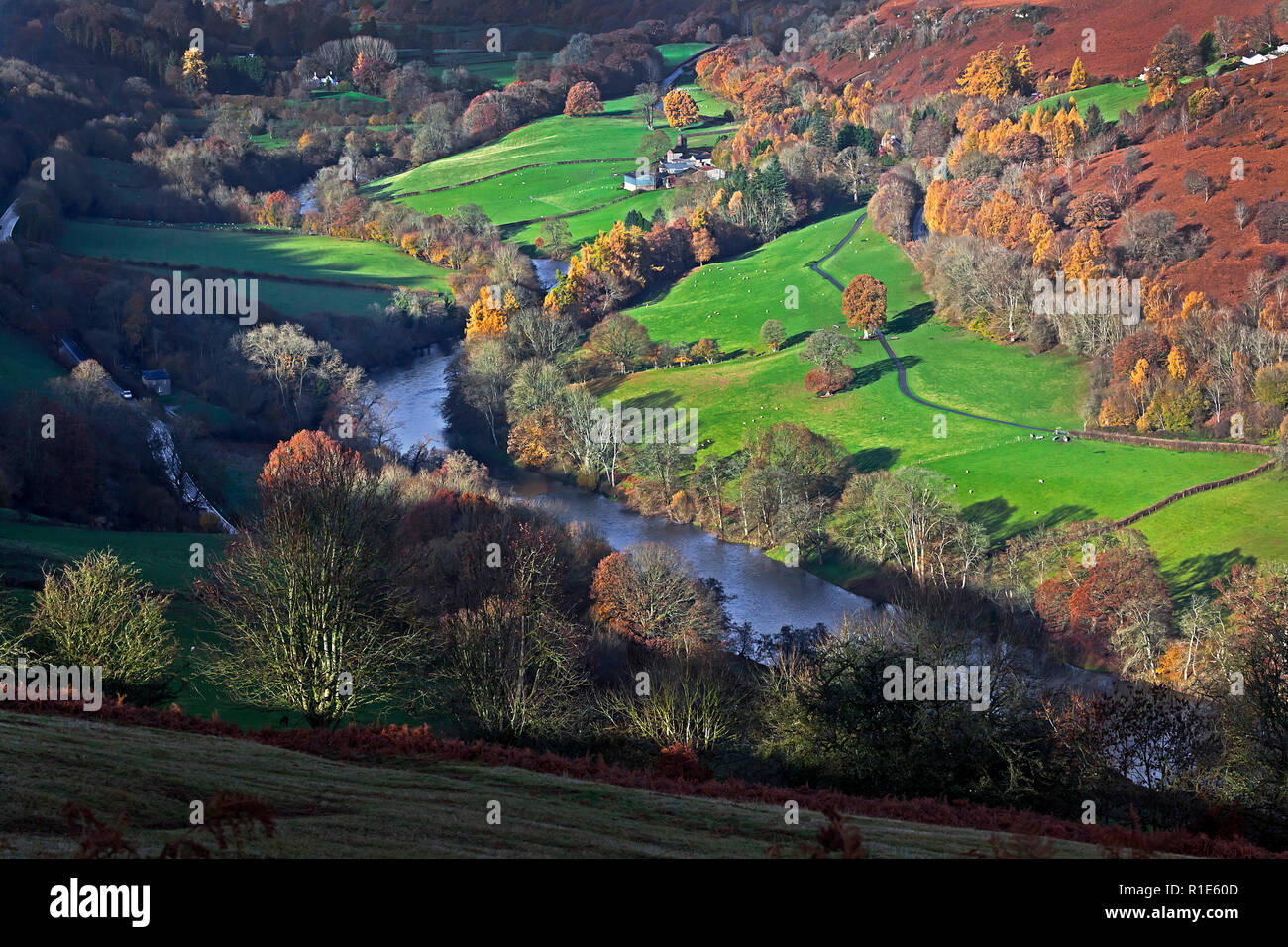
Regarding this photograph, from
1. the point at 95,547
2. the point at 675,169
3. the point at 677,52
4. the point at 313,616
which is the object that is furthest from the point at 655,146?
the point at 313,616

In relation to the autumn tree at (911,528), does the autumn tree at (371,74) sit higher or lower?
higher

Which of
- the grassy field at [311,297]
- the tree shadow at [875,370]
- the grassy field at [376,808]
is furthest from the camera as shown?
the grassy field at [311,297]

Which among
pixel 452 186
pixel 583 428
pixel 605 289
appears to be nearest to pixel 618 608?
pixel 583 428

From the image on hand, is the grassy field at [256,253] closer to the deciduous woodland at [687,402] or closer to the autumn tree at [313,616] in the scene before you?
the deciduous woodland at [687,402]

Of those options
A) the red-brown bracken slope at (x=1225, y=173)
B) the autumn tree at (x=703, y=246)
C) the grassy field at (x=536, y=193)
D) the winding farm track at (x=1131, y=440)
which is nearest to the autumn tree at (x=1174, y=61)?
the red-brown bracken slope at (x=1225, y=173)

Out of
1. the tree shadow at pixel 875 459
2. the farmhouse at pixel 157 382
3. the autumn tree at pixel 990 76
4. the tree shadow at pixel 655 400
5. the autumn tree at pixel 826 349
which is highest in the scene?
Answer: the autumn tree at pixel 990 76
